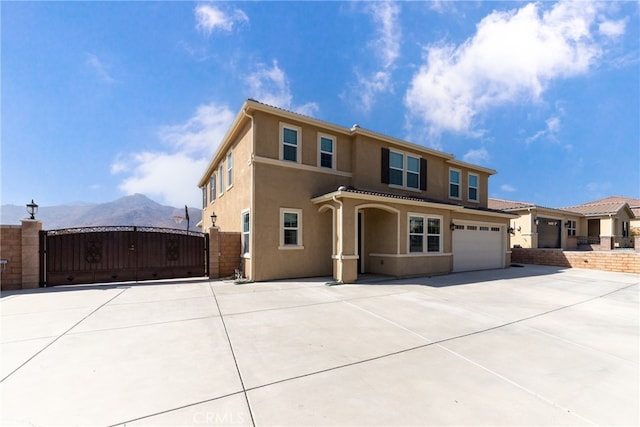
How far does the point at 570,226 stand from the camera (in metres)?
23.2

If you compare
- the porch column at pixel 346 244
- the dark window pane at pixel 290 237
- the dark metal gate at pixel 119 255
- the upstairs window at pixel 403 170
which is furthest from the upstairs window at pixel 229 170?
the upstairs window at pixel 403 170

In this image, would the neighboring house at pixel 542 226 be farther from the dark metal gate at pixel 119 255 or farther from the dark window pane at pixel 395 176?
the dark metal gate at pixel 119 255

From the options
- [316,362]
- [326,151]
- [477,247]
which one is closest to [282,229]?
[326,151]

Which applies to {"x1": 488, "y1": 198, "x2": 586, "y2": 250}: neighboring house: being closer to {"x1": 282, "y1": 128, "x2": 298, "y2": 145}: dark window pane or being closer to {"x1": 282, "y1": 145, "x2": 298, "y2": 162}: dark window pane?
{"x1": 282, "y1": 145, "x2": 298, "y2": 162}: dark window pane

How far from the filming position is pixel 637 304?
723 cm

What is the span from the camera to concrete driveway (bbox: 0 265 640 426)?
267 centimetres

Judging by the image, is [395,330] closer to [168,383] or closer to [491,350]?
[491,350]

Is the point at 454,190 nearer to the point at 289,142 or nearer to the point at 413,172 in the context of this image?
the point at 413,172

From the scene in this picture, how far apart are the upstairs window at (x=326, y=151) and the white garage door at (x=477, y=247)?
6.88m

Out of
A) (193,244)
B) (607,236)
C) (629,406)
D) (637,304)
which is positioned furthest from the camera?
(607,236)

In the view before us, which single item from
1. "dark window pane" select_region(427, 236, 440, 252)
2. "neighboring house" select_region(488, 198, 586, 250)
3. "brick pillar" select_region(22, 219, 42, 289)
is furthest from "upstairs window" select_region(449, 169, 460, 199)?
"brick pillar" select_region(22, 219, 42, 289)

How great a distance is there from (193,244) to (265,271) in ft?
10.3

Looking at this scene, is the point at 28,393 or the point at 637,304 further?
the point at 637,304

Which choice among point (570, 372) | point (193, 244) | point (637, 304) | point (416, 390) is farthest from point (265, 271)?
point (637, 304)
